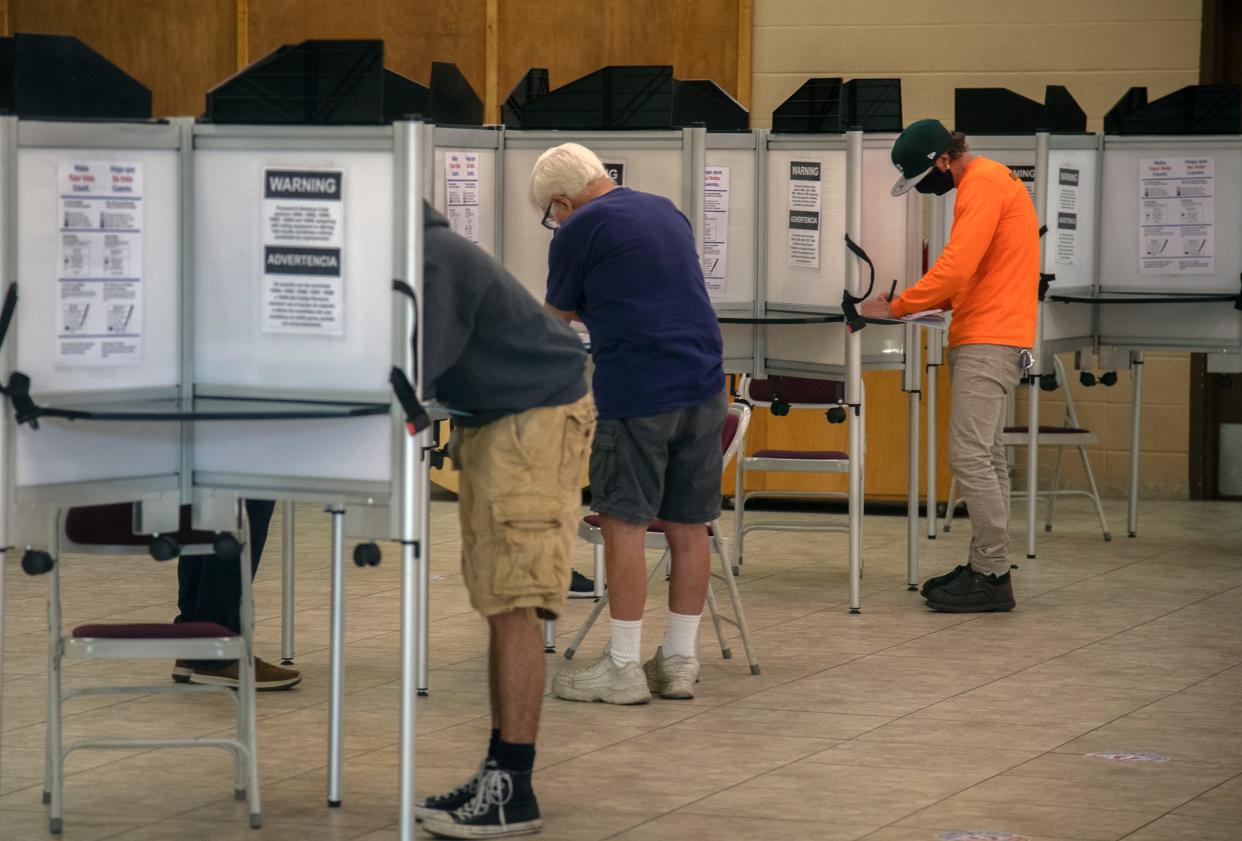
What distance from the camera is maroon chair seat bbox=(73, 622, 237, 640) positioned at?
3758mm

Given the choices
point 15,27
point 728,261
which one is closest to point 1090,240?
point 728,261

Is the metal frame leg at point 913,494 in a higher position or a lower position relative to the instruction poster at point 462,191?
lower

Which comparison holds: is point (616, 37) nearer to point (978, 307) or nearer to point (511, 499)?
point (978, 307)

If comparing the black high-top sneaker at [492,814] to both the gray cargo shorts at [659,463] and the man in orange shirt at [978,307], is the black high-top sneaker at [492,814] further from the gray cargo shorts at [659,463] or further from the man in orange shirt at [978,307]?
the man in orange shirt at [978,307]

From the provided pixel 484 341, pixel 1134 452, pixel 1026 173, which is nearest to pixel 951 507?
pixel 1134 452

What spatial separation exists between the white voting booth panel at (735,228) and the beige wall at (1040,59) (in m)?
3.28

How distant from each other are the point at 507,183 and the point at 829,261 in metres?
1.12

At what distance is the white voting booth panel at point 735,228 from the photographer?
6.19 m

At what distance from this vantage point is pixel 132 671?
17.2 ft

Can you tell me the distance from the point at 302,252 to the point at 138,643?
2.99ft

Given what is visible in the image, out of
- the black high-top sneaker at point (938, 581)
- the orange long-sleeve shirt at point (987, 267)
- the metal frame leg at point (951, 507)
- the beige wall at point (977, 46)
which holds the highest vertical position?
the beige wall at point (977, 46)

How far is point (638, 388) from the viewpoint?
4.66 m

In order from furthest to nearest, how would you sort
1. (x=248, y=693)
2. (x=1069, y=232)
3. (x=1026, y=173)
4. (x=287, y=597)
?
(x=1069, y=232), (x=1026, y=173), (x=287, y=597), (x=248, y=693)

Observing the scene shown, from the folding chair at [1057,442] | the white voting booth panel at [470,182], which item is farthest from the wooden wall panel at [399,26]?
the white voting booth panel at [470,182]
